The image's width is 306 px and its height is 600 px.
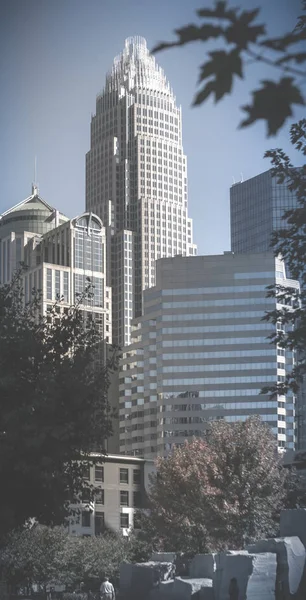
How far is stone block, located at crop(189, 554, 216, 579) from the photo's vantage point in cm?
4775

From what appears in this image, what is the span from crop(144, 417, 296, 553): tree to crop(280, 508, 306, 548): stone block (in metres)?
32.4

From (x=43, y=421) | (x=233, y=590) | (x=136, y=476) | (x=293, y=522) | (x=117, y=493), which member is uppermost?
(x=136, y=476)

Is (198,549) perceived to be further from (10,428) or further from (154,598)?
(10,428)

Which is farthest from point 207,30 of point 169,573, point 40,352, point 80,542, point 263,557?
point 80,542

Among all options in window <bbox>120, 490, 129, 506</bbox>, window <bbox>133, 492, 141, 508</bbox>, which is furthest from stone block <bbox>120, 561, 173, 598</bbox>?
window <bbox>133, 492, 141, 508</bbox>

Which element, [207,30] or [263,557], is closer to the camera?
[207,30]

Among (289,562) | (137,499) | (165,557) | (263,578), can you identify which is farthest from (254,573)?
(137,499)

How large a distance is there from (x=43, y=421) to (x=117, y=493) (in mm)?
119602

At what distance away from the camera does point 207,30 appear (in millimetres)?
6062

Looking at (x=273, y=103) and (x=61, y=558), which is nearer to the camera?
(x=273, y=103)

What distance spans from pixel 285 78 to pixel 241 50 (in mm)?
293

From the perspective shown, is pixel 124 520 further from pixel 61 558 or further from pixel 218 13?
pixel 218 13

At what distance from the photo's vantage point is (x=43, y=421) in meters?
29.0

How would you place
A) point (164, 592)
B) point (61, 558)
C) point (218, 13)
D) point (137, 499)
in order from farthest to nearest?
point (137, 499) < point (61, 558) < point (164, 592) < point (218, 13)
